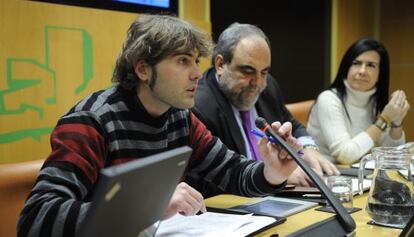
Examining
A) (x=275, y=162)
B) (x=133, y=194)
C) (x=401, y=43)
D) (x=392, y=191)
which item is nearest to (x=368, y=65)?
(x=275, y=162)

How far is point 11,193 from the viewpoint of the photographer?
4.13ft

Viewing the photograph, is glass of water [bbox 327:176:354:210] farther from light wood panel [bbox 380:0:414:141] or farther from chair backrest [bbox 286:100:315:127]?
light wood panel [bbox 380:0:414:141]

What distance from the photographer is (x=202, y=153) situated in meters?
1.49

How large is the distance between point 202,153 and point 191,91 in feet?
0.90

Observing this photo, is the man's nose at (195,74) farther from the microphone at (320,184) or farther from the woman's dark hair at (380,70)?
the woman's dark hair at (380,70)

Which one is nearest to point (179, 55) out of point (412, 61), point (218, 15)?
point (218, 15)

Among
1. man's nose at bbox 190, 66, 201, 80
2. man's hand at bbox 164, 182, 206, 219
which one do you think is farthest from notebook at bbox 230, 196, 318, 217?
man's nose at bbox 190, 66, 201, 80

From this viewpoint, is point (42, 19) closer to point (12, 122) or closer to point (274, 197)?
point (12, 122)

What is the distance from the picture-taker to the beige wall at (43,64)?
1897 millimetres

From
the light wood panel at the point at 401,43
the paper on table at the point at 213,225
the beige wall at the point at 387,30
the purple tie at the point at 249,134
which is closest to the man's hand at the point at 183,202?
the paper on table at the point at 213,225

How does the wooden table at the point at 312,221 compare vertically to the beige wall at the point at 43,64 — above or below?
below

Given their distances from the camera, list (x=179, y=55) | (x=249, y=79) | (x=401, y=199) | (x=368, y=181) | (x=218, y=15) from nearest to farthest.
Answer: (x=401, y=199)
(x=179, y=55)
(x=368, y=181)
(x=249, y=79)
(x=218, y=15)

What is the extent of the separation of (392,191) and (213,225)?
0.44 metres

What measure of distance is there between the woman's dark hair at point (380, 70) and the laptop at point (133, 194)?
186 centimetres
